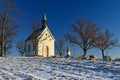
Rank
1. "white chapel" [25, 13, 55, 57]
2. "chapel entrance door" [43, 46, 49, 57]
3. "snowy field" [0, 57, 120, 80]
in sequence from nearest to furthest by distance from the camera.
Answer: "snowy field" [0, 57, 120, 80]
"white chapel" [25, 13, 55, 57]
"chapel entrance door" [43, 46, 49, 57]

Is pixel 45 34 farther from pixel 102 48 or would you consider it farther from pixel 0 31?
pixel 0 31

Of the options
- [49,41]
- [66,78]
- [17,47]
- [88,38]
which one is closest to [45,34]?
[49,41]

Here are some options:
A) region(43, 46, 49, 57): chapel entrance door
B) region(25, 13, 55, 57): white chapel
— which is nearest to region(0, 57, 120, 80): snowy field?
region(25, 13, 55, 57): white chapel

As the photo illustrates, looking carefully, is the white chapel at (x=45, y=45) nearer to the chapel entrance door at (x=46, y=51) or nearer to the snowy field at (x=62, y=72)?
the chapel entrance door at (x=46, y=51)

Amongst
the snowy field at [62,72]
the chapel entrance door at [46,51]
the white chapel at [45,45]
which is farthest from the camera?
the chapel entrance door at [46,51]

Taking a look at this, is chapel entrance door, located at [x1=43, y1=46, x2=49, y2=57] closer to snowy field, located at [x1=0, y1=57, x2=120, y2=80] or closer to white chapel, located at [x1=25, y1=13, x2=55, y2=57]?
white chapel, located at [x1=25, y1=13, x2=55, y2=57]

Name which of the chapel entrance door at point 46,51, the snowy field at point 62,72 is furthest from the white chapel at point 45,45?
the snowy field at point 62,72

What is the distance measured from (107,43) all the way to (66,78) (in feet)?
175

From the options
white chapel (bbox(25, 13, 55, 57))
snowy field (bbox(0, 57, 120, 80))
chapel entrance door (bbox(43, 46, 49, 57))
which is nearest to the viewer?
snowy field (bbox(0, 57, 120, 80))

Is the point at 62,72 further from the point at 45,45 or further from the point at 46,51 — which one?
the point at 46,51

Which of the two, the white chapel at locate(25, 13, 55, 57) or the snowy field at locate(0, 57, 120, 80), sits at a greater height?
the white chapel at locate(25, 13, 55, 57)

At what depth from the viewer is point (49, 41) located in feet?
228

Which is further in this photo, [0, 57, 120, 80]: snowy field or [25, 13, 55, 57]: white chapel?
[25, 13, 55, 57]: white chapel

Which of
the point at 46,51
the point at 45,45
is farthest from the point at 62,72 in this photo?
the point at 46,51
